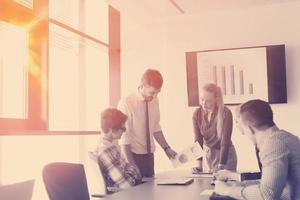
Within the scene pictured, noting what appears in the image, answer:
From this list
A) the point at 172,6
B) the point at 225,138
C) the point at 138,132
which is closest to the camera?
the point at 138,132

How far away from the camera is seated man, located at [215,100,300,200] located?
69.7 inches

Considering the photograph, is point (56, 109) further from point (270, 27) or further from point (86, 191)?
point (270, 27)

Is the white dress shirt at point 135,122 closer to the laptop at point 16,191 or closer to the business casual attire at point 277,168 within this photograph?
the laptop at point 16,191

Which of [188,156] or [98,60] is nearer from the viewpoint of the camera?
[188,156]

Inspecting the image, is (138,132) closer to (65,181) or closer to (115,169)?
(115,169)

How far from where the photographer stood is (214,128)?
345 centimetres

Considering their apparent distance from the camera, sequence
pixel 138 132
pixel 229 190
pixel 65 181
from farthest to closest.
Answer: pixel 138 132, pixel 65 181, pixel 229 190

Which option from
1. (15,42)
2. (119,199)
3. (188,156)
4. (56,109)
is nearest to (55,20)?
(15,42)

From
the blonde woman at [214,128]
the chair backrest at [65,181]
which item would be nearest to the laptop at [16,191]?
the chair backrest at [65,181]

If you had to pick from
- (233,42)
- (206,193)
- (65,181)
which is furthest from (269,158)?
(233,42)

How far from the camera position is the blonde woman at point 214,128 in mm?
3377

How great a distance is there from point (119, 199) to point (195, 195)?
398 mm

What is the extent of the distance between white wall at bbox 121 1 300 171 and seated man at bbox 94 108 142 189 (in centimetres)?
247

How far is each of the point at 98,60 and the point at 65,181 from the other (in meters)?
3.10
